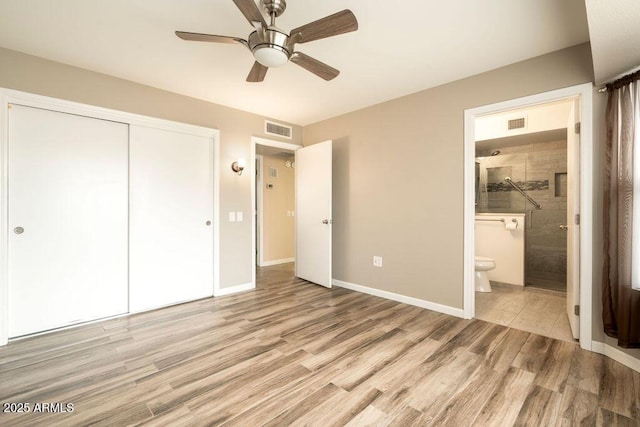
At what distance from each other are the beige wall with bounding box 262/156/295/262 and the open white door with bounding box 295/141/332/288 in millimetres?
1423

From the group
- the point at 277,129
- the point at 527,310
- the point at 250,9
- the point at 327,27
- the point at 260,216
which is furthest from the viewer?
the point at 260,216

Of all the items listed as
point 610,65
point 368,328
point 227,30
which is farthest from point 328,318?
point 610,65

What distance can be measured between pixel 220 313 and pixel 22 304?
65.9 inches

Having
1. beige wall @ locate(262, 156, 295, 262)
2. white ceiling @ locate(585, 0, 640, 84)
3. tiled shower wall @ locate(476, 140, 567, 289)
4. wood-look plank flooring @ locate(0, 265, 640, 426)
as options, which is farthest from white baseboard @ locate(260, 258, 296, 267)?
white ceiling @ locate(585, 0, 640, 84)

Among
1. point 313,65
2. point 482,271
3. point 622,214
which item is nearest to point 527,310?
point 482,271

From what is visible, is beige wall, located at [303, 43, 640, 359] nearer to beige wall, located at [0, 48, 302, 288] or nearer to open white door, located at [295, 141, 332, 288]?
open white door, located at [295, 141, 332, 288]

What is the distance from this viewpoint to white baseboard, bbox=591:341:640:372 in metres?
1.87

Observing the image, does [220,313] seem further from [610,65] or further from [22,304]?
[610,65]

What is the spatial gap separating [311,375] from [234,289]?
7.09 ft

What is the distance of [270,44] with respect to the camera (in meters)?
1.65

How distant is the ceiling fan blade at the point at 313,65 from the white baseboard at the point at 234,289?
2890mm

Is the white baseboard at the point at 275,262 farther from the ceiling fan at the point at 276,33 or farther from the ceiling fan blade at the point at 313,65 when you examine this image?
the ceiling fan at the point at 276,33

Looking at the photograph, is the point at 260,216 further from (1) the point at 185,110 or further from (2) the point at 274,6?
(2) the point at 274,6

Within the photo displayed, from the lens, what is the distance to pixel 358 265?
380cm
